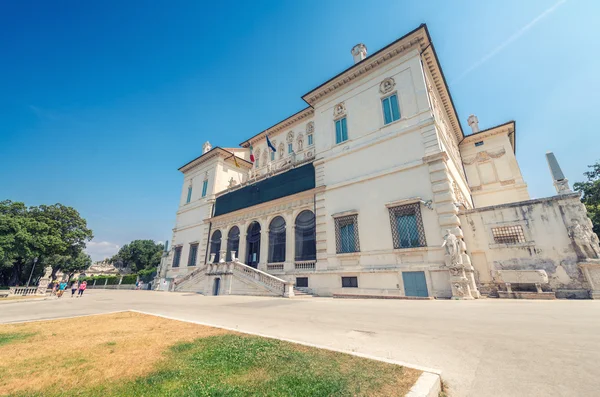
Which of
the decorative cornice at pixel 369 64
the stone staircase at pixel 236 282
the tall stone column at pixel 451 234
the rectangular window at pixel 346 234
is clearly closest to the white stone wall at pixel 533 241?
the tall stone column at pixel 451 234

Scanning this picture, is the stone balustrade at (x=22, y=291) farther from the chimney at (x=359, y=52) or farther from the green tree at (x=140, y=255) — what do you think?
the chimney at (x=359, y=52)

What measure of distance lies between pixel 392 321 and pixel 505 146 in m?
26.7

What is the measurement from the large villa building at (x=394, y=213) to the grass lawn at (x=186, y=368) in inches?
446

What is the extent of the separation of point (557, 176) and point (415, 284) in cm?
1026

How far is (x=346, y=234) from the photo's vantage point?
17156mm

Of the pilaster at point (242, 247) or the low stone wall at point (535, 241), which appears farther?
the pilaster at point (242, 247)

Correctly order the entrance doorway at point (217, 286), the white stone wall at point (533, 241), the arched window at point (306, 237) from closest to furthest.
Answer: the white stone wall at point (533, 241) < the arched window at point (306, 237) < the entrance doorway at point (217, 286)

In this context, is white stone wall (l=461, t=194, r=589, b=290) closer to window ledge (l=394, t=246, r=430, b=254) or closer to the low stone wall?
the low stone wall

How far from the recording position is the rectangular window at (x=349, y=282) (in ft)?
51.7

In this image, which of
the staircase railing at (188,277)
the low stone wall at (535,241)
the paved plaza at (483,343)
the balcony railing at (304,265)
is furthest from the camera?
the staircase railing at (188,277)

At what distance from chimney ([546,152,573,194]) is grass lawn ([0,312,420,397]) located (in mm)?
16426

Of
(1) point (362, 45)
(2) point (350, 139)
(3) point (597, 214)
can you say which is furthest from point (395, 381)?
(3) point (597, 214)

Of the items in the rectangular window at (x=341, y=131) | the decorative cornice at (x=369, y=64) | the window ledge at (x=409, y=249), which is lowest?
the window ledge at (x=409, y=249)

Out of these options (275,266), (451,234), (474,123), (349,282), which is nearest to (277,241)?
(275,266)
